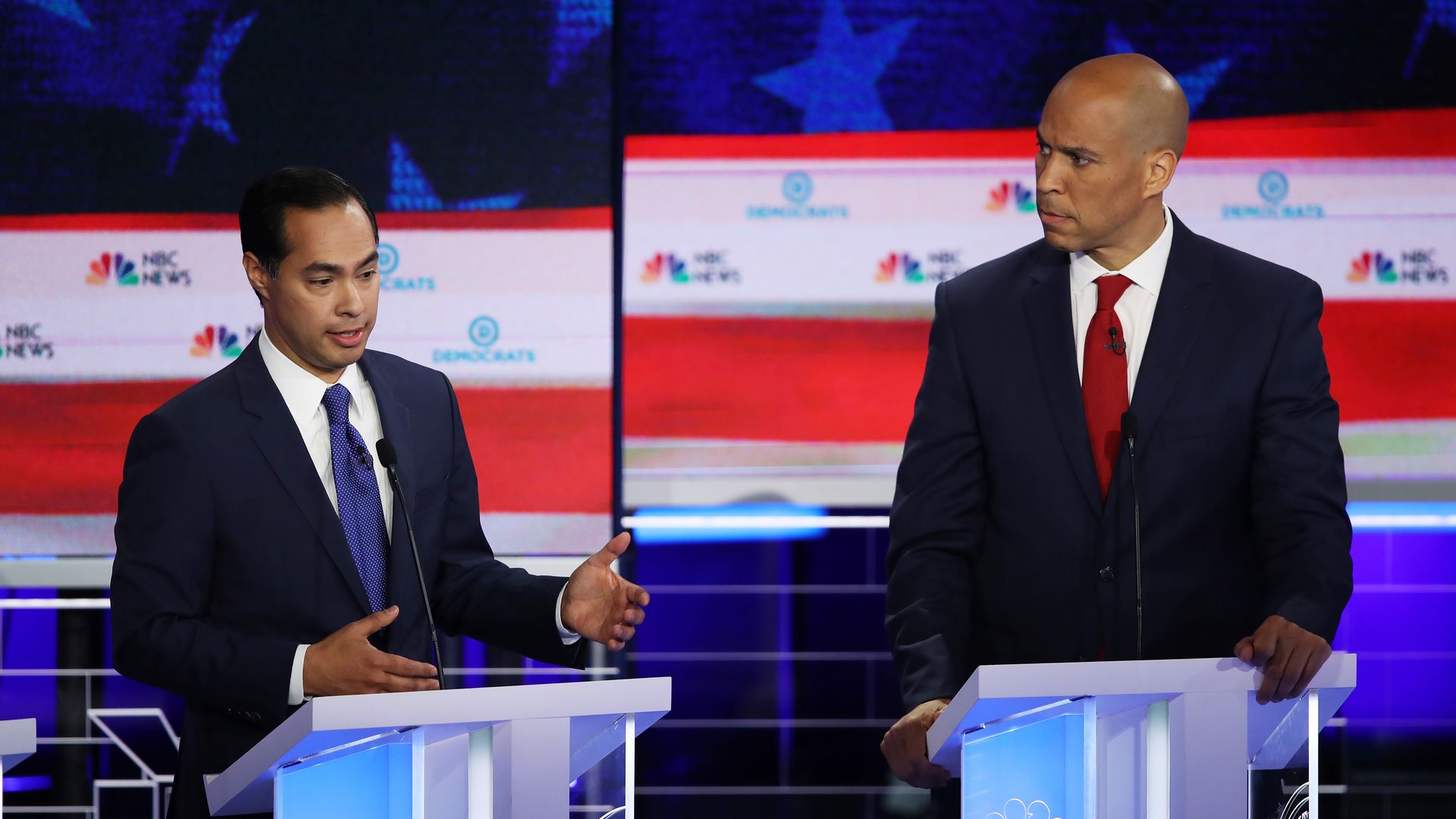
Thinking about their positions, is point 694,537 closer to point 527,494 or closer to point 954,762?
point 527,494

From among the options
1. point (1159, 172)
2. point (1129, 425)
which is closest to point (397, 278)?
point (1159, 172)

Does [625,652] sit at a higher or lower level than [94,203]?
lower

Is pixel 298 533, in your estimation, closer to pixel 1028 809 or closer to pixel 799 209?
pixel 1028 809

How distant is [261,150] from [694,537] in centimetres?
150

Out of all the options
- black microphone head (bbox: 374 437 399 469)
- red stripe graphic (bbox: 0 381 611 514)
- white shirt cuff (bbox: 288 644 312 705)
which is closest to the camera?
white shirt cuff (bbox: 288 644 312 705)

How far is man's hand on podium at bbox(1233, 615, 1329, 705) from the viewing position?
161cm

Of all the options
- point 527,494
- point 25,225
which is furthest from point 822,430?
point 25,225

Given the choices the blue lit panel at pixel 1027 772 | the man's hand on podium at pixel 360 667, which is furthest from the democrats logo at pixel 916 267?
the blue lit panel at pixel 1027 772

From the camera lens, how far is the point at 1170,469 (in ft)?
6.97

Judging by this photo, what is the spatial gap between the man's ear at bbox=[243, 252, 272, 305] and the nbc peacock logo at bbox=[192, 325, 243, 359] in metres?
1.79

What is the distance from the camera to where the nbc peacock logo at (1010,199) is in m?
3.97

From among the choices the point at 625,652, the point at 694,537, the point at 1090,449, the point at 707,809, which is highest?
the point at 1090,449

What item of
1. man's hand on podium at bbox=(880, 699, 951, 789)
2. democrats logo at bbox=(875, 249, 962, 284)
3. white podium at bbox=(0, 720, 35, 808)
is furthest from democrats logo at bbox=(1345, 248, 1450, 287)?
white podium at bbox=(0, 720, 35, 808)

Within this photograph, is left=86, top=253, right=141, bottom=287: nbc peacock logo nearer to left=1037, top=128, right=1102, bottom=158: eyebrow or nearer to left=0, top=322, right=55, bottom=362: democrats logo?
left=0, top=322, right=55, bottom=362: democrats logo
